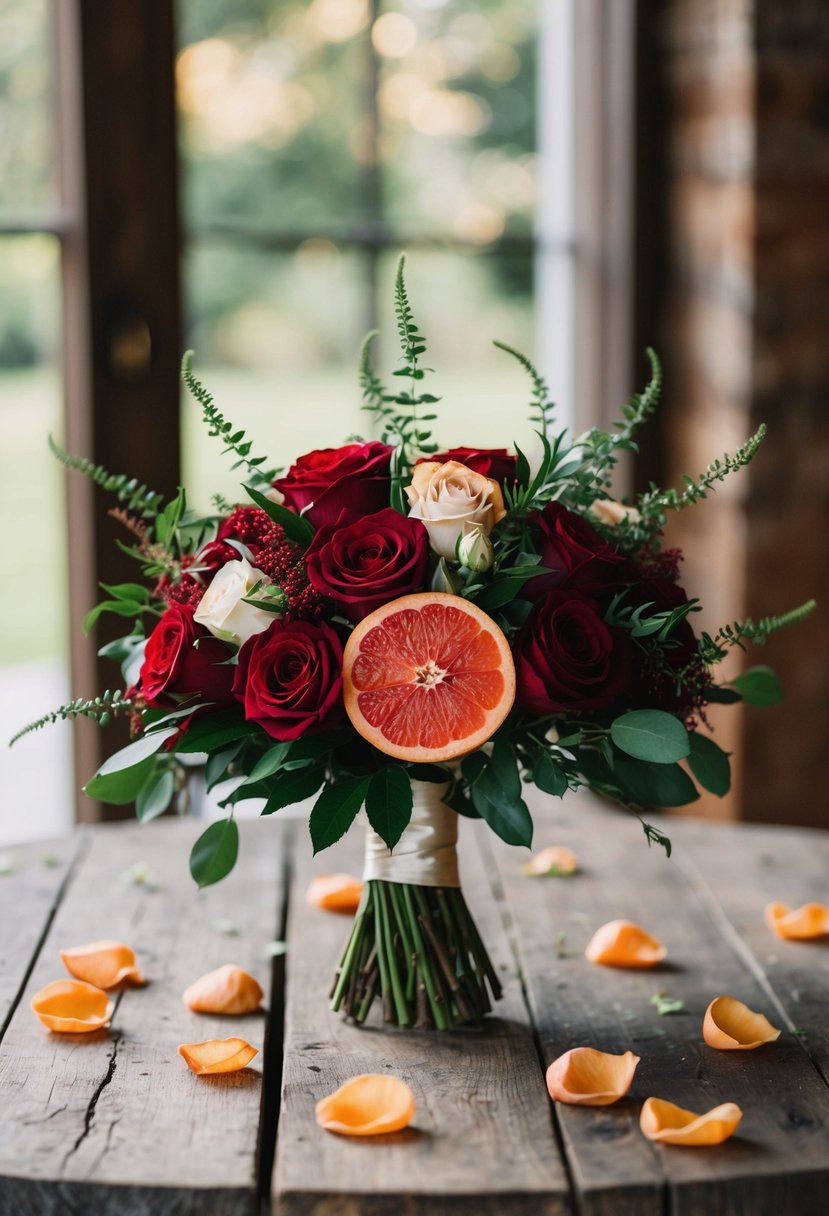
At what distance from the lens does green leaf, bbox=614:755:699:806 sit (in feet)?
3.23

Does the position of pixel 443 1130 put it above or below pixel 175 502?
below

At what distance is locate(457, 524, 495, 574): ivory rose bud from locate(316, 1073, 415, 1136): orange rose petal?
363 millimetres

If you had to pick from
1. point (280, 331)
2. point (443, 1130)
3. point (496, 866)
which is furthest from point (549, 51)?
point (443, 1130)

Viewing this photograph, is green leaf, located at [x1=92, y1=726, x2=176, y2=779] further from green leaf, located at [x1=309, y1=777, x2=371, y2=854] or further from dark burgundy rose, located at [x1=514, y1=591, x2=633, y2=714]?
dark burgundy rose, located at [x1=514, y1=591, x2=633, y2=714]

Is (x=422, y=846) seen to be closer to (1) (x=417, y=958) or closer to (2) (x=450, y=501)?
(1) (x=417, y=958)

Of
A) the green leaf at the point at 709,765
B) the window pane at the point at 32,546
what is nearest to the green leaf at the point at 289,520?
the green leaf at the point at 709,765

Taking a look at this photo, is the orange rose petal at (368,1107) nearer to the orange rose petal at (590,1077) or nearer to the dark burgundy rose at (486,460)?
the orange rose petal at (590,1077)

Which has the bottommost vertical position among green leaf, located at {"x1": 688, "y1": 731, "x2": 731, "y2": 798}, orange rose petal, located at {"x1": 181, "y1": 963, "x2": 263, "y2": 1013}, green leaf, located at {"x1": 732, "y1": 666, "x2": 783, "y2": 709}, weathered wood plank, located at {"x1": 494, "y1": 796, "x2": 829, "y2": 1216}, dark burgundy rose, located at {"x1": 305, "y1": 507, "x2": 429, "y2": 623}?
weathered wood plank, located at {"x1": 494, "y1": 796, "x2": 829, "y2": 1216}

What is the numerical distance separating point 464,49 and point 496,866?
1.44 meters

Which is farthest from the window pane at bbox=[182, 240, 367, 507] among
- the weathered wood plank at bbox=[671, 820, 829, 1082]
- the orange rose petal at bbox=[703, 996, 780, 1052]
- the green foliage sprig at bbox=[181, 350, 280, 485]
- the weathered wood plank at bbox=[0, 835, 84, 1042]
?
the orange rose petal at bbox=[703, 996, 780, 1052]

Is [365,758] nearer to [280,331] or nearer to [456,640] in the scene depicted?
[456,640]

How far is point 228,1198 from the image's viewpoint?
81 cm

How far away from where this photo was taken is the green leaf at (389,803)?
0.91 m

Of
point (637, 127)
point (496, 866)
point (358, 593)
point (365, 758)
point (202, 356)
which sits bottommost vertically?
point (496, 866)
